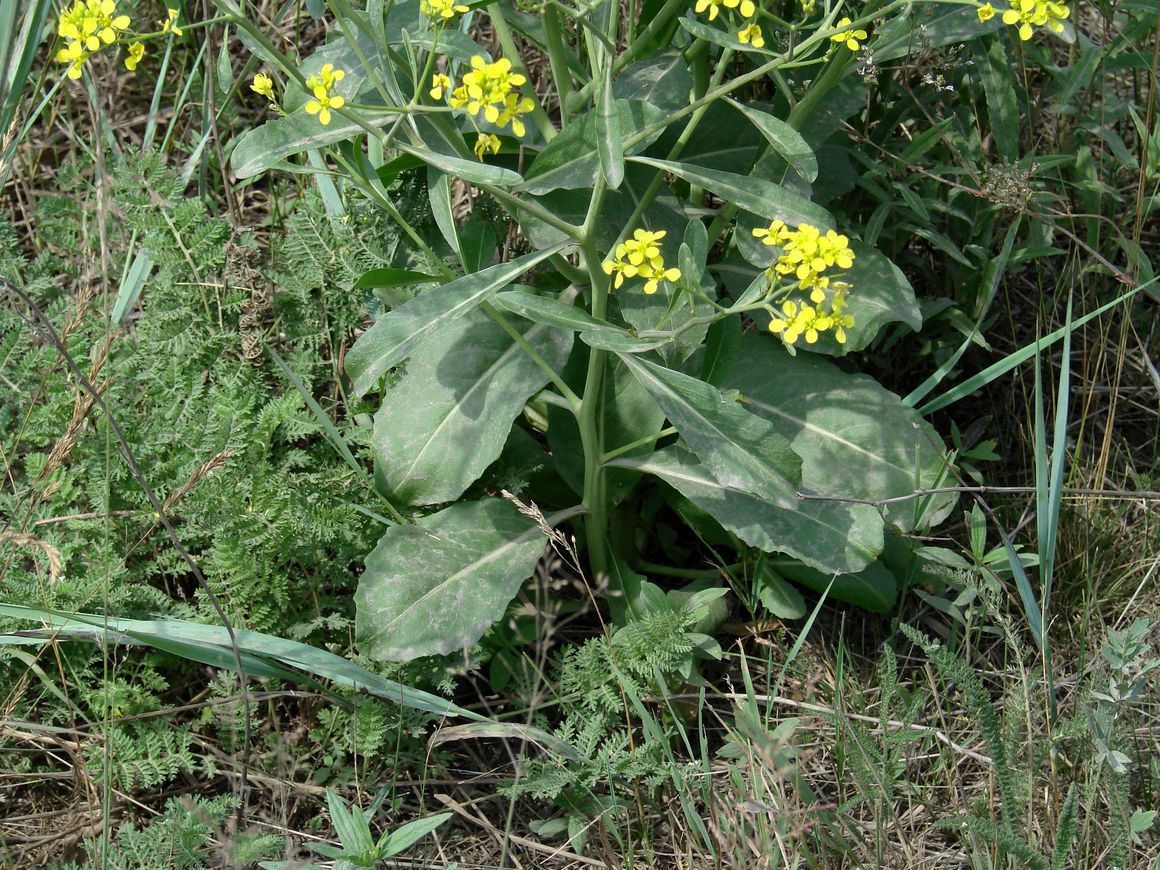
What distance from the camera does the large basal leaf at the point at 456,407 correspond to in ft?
7.64

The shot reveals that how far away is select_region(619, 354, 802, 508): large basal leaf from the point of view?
2064mm

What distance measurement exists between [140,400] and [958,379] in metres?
2.16

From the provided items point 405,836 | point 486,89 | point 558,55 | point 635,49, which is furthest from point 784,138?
point 405,836

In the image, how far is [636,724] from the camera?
2443 millimetres

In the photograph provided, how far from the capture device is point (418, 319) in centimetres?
212

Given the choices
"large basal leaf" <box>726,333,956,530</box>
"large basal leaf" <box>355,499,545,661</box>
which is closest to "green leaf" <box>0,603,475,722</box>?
"large basal leaf" <box>355,499,545,661</box>

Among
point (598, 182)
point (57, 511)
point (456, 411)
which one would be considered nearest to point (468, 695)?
point (456, 411)

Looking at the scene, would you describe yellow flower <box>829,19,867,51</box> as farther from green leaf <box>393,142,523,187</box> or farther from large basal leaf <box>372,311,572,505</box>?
large basal leaf <box>372,311,572,505</box>

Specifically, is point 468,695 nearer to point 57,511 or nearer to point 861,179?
point 57,511

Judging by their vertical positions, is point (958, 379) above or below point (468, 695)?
above

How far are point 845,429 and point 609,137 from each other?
94cm

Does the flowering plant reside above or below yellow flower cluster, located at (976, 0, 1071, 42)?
below

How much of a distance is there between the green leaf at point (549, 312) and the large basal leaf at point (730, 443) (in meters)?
0.08

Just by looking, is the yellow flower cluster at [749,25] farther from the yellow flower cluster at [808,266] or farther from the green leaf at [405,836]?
the green leaf at [405,836]
